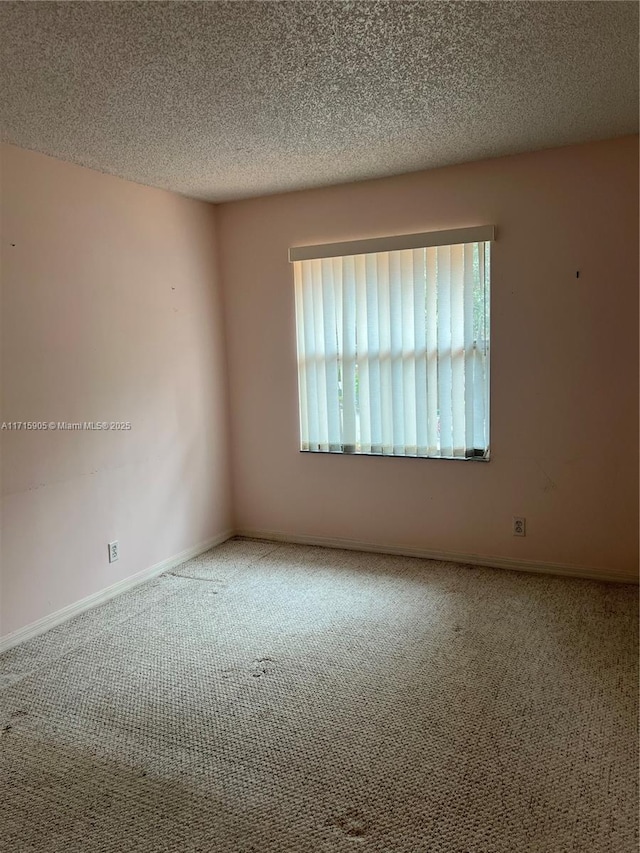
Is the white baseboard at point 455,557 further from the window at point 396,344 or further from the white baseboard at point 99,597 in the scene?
the window at point 396,344

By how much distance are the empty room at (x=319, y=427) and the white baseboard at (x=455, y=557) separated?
2 centimetres

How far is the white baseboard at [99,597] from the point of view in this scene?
3.01 m

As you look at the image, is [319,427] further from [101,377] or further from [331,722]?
[331,722]

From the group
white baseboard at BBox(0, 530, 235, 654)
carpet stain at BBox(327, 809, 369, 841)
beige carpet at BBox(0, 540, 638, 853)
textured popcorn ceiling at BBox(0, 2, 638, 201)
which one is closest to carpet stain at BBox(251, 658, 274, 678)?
beige carpet at BBox(0, 540, 638, 853)

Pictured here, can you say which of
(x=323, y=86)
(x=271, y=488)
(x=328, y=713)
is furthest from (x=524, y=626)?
(x=323, y=86)

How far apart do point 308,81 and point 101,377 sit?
6.45 feet

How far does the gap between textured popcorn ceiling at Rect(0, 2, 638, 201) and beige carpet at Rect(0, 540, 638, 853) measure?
2419 mm

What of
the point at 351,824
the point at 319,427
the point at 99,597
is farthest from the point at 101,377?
the point at 351,824

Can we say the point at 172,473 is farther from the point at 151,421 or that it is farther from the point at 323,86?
the point at 323,86

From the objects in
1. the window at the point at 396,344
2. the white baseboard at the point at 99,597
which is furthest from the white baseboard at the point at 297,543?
the window at the point at 396,344

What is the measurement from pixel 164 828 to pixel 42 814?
1.34 feet

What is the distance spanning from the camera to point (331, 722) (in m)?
2.29

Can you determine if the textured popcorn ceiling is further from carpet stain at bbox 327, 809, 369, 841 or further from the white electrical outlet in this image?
carpet stain at bbox 327, 809, 369, 841

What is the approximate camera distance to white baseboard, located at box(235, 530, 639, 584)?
11.6 ft
